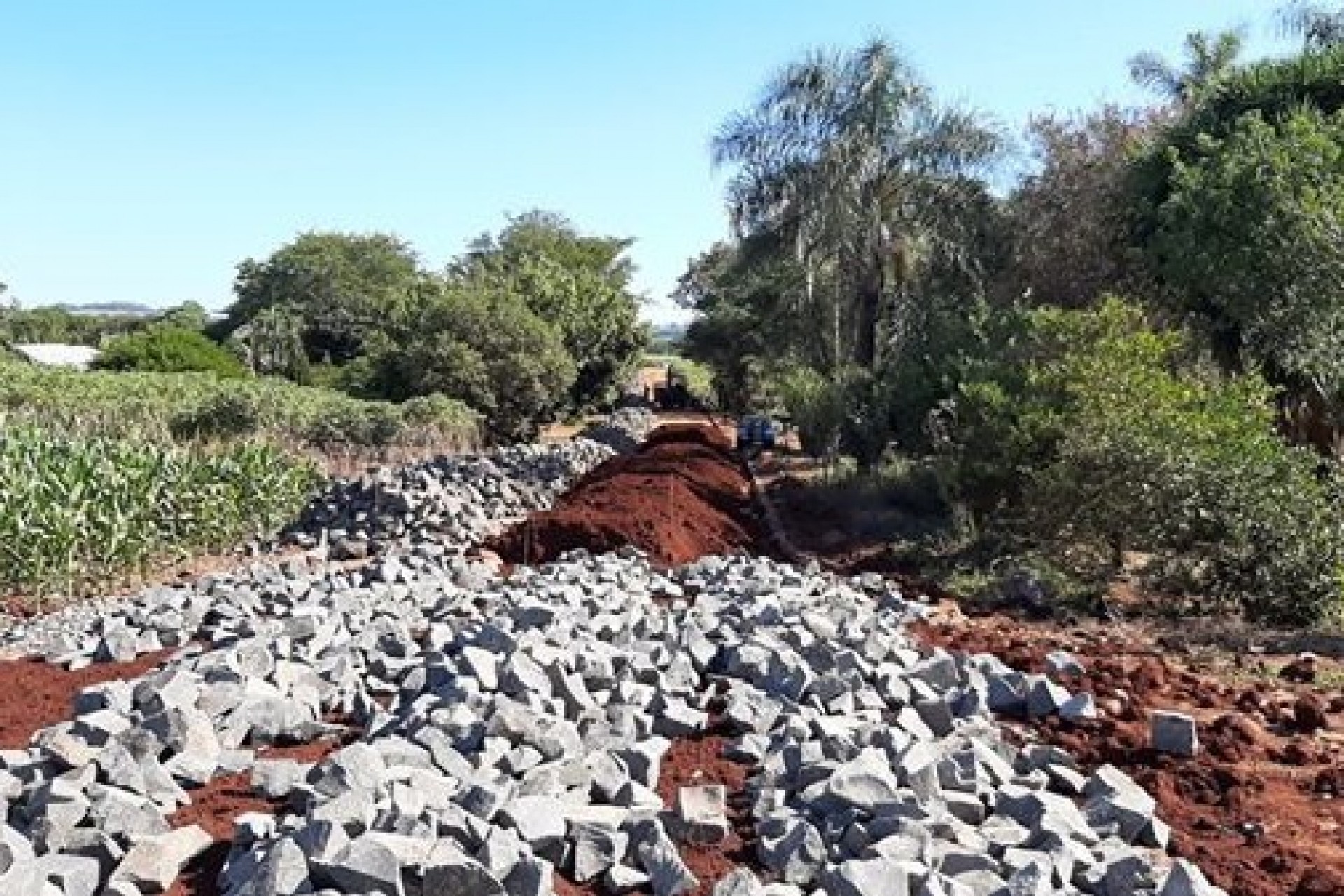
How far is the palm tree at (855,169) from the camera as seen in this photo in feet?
85.7

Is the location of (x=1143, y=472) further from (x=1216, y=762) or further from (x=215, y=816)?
(x=215, y=816)

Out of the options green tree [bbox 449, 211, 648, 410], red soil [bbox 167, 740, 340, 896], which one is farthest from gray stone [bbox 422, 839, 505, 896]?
green tree [bbox 449, 211, 648, 410]

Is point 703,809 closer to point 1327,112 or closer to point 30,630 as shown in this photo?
point 30,630

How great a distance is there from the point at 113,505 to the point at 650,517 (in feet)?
16.5

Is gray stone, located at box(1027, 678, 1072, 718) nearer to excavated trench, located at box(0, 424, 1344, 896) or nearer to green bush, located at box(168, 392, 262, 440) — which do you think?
excavated trench, located at box(0, 424, 1344, 896)

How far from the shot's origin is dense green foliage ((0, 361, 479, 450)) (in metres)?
25.4

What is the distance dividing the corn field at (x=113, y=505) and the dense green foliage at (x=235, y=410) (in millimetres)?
6663

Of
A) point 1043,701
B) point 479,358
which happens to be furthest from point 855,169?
point 1043,701

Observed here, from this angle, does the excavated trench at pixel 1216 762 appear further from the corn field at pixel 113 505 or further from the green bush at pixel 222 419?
the green bush at pixel 222 419

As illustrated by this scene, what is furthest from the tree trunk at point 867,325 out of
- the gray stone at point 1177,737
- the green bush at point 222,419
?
the gray stone at point 1177,737

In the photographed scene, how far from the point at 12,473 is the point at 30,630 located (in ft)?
10.8

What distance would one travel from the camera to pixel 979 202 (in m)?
27.7

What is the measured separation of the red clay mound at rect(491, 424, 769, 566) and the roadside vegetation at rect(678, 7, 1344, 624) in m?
1.98

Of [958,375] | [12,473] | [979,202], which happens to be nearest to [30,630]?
[12,473]
